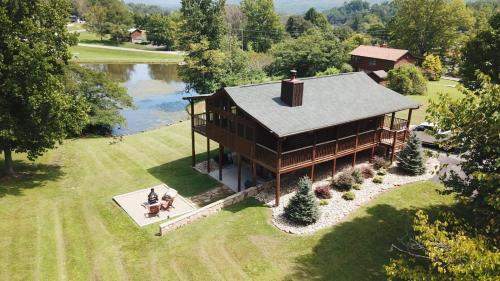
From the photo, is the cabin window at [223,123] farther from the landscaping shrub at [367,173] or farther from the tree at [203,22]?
the tree at [203,22]

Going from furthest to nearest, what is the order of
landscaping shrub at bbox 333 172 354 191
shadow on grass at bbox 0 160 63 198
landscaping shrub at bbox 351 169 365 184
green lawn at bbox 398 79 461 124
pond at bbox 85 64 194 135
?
1. pond at bbox 85 64 194 135
2. green lawn at bbox 398 79 461 124
3. landscaping shrub at bbox 351 169 365 184
4. shadow on grass at bbox 0 160 63 198
5. landscaping shrub at bbox 333 172 354 191

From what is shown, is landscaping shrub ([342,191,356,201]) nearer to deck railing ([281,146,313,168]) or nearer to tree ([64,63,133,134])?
deck railing ([281,146,313,168])

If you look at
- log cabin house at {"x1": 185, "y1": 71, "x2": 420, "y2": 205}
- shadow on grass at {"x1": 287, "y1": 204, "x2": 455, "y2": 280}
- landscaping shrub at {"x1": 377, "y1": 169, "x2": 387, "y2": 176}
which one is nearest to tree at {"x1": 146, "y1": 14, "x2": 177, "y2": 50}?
log cabin house at {"x1": 185, "y1": 71, "x2": 420, "y2": 205}

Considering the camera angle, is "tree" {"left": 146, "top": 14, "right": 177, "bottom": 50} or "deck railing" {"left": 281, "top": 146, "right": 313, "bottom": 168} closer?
"deck railing" {"left": 281, "top": 146, "right": 313, "bottom": 168}

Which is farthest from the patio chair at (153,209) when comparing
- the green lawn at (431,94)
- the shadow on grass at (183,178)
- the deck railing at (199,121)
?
the green lawn at (431,94)

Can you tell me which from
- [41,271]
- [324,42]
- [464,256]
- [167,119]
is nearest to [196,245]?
[41,271]

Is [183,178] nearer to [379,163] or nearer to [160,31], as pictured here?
[379,163]

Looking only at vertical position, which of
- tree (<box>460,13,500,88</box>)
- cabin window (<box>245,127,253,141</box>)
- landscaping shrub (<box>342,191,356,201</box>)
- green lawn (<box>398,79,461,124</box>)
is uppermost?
tree (<box>460,13,500,88</box>)

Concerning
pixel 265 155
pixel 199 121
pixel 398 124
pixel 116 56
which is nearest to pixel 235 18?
pixel 116 56
